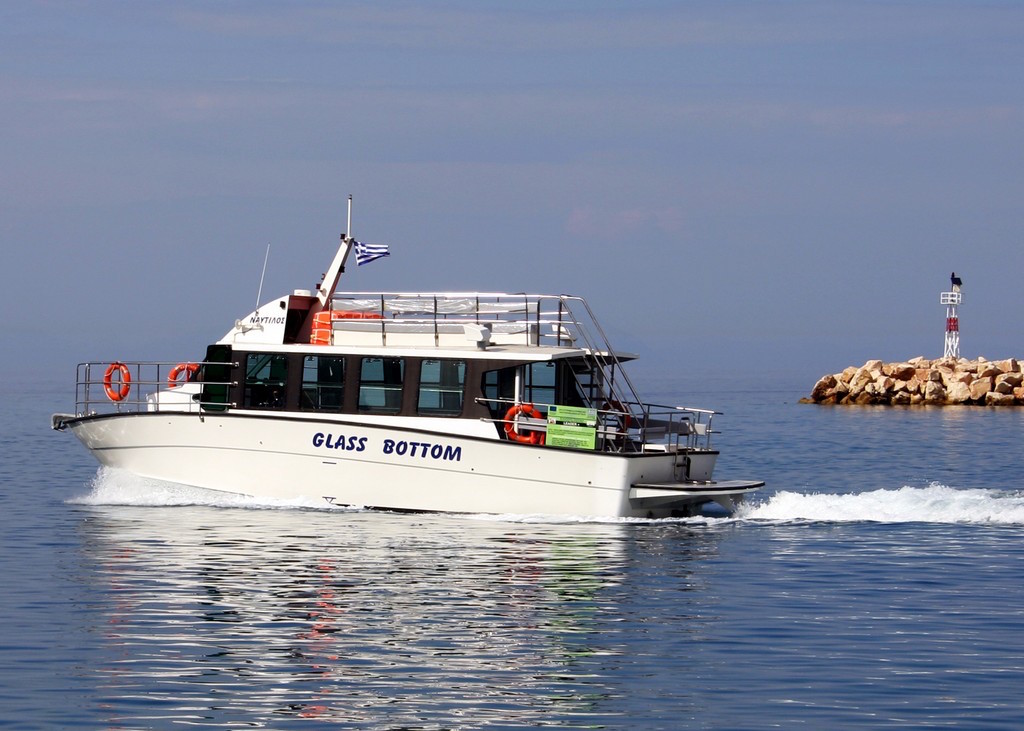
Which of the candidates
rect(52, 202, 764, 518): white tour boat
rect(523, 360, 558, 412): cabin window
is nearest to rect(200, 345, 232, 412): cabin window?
rect(52, 202, 764, 518): white tour boat

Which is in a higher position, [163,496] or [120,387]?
[120,387]

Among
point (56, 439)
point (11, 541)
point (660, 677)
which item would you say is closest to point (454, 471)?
point (11, 541)

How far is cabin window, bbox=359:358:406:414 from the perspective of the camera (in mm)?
23922

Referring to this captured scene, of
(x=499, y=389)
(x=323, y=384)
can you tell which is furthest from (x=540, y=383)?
(x=323, y=384)

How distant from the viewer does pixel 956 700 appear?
41.8 feet

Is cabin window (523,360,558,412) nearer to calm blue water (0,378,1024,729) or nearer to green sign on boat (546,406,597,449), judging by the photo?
green sign on boat (546,406,597,449)

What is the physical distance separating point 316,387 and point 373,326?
142cm

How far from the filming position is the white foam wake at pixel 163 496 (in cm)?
2383

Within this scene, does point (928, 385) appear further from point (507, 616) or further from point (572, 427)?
point (507, 616)

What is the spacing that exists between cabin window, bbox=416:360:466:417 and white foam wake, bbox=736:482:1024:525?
5.08 m

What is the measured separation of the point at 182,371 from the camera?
88.4 feet

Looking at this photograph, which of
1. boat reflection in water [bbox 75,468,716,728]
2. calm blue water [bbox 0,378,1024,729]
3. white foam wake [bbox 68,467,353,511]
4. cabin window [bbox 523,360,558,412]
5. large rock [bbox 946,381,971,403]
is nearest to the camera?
calm blue water [bbox 0,378,1024,729]

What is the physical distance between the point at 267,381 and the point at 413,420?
2.71m

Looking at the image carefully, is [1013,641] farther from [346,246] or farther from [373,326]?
[346,246]
